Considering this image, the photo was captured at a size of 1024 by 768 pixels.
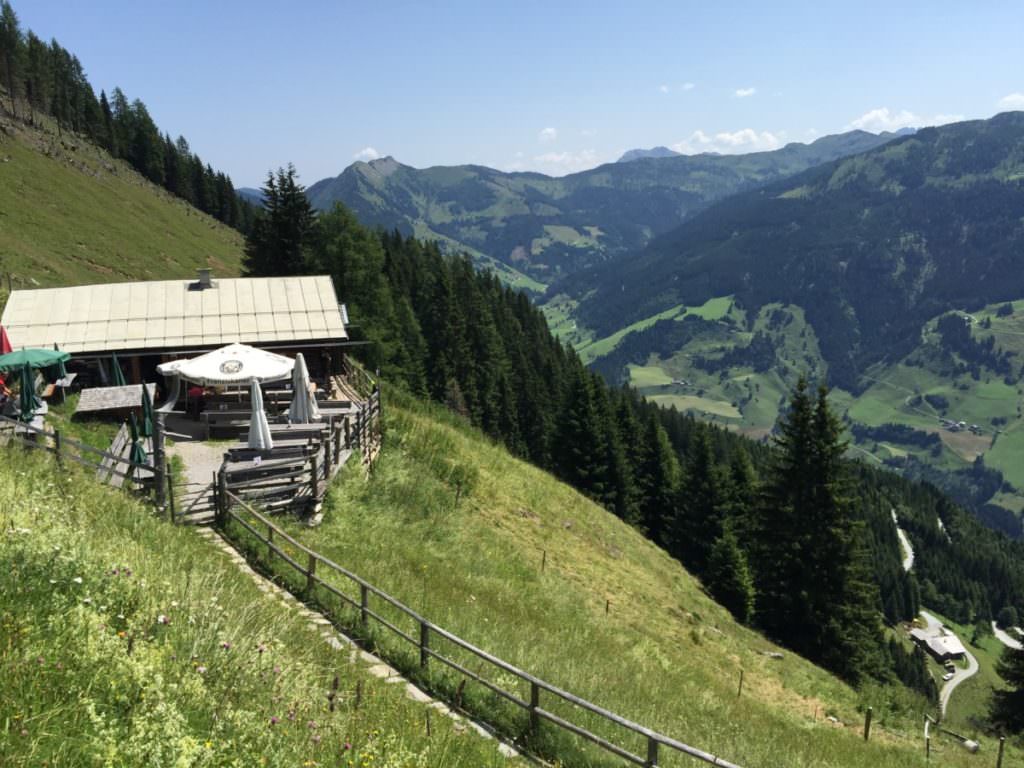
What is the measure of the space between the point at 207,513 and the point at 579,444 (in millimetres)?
42091

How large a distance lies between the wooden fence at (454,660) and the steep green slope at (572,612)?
0.78ft

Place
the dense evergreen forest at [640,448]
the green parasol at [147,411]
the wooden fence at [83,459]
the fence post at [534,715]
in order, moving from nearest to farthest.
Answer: the fence post at [534,715] < the wooden fence at [83,459] < the green parasol at [147,411] < the dense evergreen forest at [640,448]

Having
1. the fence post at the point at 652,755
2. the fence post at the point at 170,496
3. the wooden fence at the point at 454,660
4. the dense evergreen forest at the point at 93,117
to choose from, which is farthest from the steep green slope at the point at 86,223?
the fence post at the point at 652,755

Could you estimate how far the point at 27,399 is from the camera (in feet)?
59.9

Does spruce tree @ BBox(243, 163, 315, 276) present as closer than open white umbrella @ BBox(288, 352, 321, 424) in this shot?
No

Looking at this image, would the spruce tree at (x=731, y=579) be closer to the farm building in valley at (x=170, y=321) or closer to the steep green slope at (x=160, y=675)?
the farm building in valley at (x=170, y=321)

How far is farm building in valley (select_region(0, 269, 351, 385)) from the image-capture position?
90.3 ft

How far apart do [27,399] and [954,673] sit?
14170 cm

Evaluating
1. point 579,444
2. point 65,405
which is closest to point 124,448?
point 65,405

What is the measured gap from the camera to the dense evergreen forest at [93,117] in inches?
3809

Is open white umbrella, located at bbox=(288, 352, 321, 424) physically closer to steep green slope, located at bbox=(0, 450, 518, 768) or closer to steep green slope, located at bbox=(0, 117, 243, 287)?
steep green slope, located at bbox=(0, 450, 518, 768)

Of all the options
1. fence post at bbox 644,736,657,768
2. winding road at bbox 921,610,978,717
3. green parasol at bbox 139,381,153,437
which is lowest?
winding road at bbox 921,610,978,717

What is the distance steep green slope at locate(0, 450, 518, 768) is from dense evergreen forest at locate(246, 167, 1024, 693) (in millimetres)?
27625

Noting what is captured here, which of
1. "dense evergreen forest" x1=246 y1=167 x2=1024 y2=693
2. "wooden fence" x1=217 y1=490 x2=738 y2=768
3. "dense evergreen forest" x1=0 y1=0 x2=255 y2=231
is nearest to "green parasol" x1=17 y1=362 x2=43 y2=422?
"wooden fence" x1=217 y1=490 x2=738 y2=768
